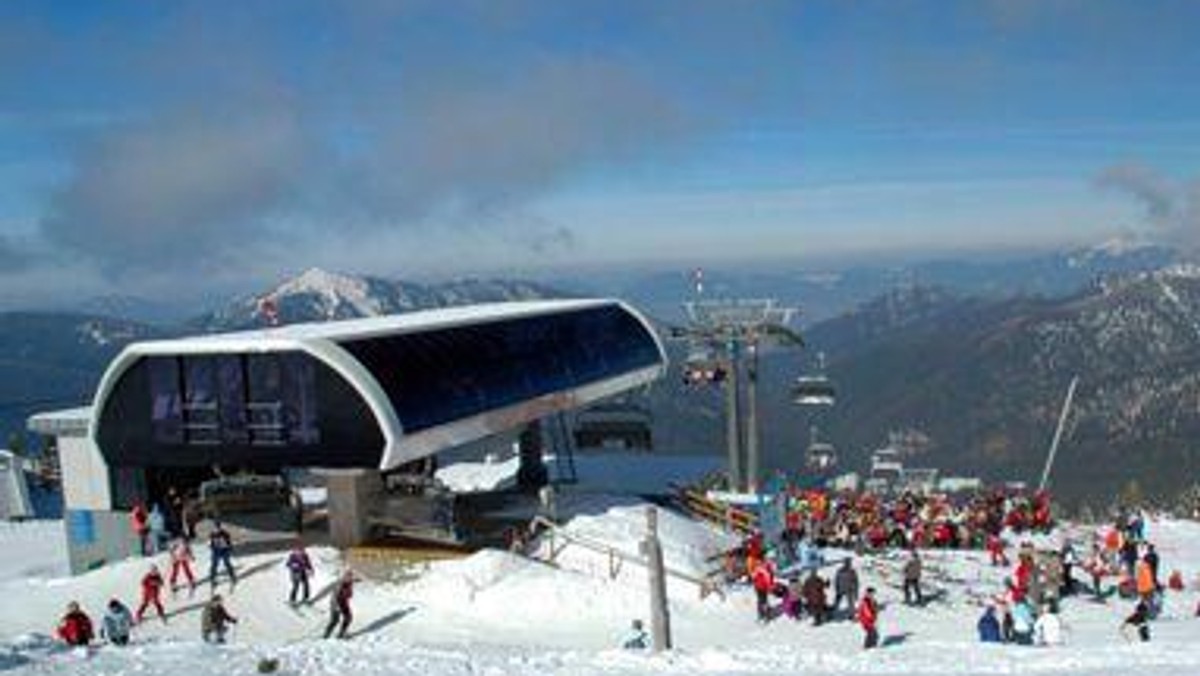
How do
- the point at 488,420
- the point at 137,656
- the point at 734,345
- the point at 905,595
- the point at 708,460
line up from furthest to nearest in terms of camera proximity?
the point at 708,460 → the point at 734,345 → the point at 488,420 → the point at 905,595 → the point at 137,656

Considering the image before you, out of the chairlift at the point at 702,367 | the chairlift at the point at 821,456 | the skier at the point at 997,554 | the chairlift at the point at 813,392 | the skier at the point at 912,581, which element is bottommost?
the chairlift at the point at 821,456

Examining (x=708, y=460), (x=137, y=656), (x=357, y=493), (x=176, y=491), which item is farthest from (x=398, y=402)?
(x=708, y=460)

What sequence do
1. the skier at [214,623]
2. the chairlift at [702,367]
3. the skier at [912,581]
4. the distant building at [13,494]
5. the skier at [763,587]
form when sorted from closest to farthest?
the skier at [214,623], the skier at [763,587], the skier at [912,581], the chairlift at [702,367], the distant building at [13,494]

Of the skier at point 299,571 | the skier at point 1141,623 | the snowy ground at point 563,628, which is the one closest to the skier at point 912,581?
the snowy ground at point 563,628

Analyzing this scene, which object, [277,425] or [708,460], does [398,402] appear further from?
[708,460]

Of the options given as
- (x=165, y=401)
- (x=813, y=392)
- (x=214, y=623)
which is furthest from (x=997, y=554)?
(x=813, y=392)

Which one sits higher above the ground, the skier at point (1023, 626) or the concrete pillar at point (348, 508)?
the concrete pillar at point (348, 508)

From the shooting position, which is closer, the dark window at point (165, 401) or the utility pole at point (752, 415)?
the dark window at point (165, 401)

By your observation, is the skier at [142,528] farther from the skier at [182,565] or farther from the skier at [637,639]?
the skier at [637,639]
